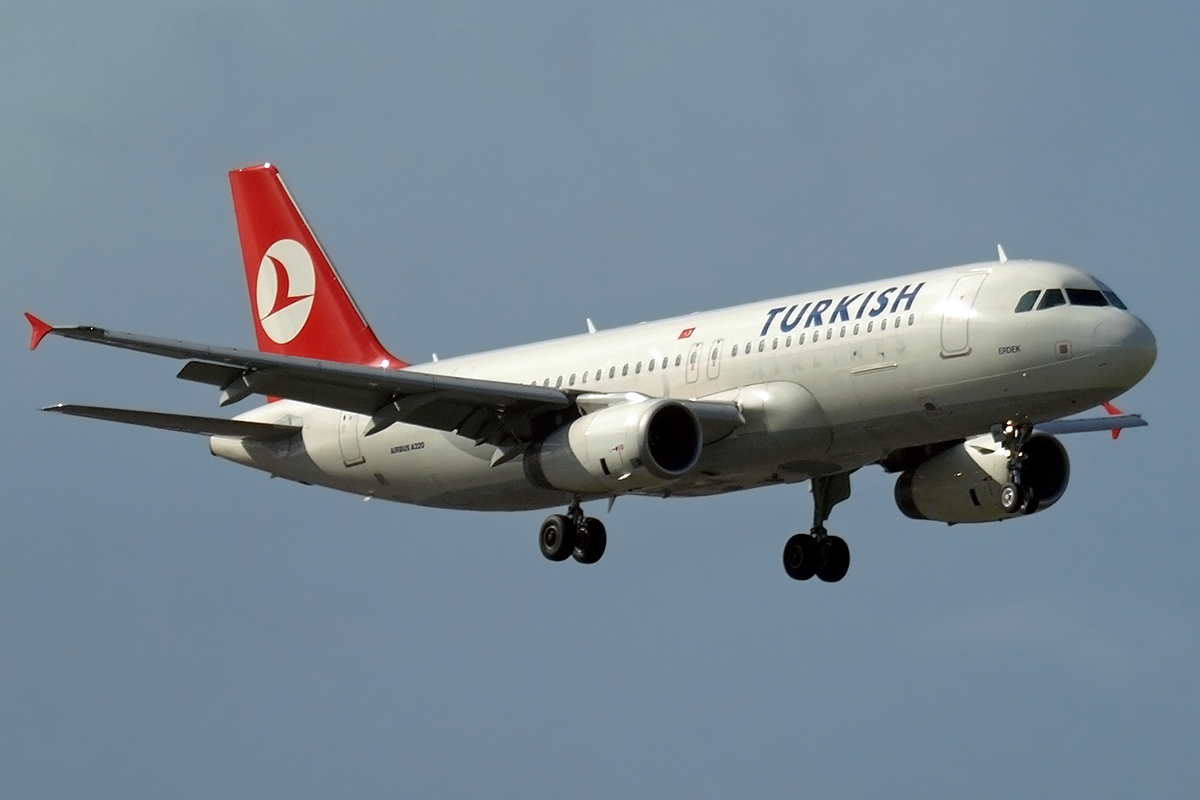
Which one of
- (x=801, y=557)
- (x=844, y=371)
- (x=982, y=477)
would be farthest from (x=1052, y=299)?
(x=801, y=557)

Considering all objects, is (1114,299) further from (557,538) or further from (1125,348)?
(557,538)

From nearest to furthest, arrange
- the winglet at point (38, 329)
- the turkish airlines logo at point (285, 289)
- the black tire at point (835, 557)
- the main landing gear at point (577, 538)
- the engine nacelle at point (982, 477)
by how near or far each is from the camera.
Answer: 1. the winglet at point (38, 329)
2. the main landing gear at point (577, 538)
3. the engine nacelle at point (982, 477)
4. the black tire at point (835, 557)
5. the turkish airlines logo at point (285, 289)

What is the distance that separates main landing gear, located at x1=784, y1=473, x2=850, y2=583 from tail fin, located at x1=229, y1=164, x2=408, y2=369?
10.9 meters

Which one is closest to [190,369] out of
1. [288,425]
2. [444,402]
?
[444,402]

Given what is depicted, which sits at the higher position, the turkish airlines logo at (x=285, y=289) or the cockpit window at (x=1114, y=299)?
the turkish airlines logo at (x=285, y=289)

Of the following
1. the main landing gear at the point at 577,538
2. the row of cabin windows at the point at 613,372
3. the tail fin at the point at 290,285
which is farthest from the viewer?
the tail fin at the point at 290,285

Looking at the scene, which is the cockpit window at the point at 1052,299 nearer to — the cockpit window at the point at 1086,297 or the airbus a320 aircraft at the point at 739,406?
the airbus a320 aircraft at the point at 739,406

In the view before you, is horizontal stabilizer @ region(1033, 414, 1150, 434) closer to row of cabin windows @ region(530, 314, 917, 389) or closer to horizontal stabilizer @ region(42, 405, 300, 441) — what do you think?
row of cabin windows @ region(530, 314, 917, 389)

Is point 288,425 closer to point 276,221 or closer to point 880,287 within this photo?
point 276,221

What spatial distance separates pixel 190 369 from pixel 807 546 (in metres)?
15.7

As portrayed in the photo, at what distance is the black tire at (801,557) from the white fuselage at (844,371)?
3.69m

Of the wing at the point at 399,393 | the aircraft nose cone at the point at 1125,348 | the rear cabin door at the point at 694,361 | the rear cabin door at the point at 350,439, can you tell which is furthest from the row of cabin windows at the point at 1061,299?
the rear cabin door at the point at 350,439

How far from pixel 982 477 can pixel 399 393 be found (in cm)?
1312

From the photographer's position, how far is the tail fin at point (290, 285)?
5803 centimetres
